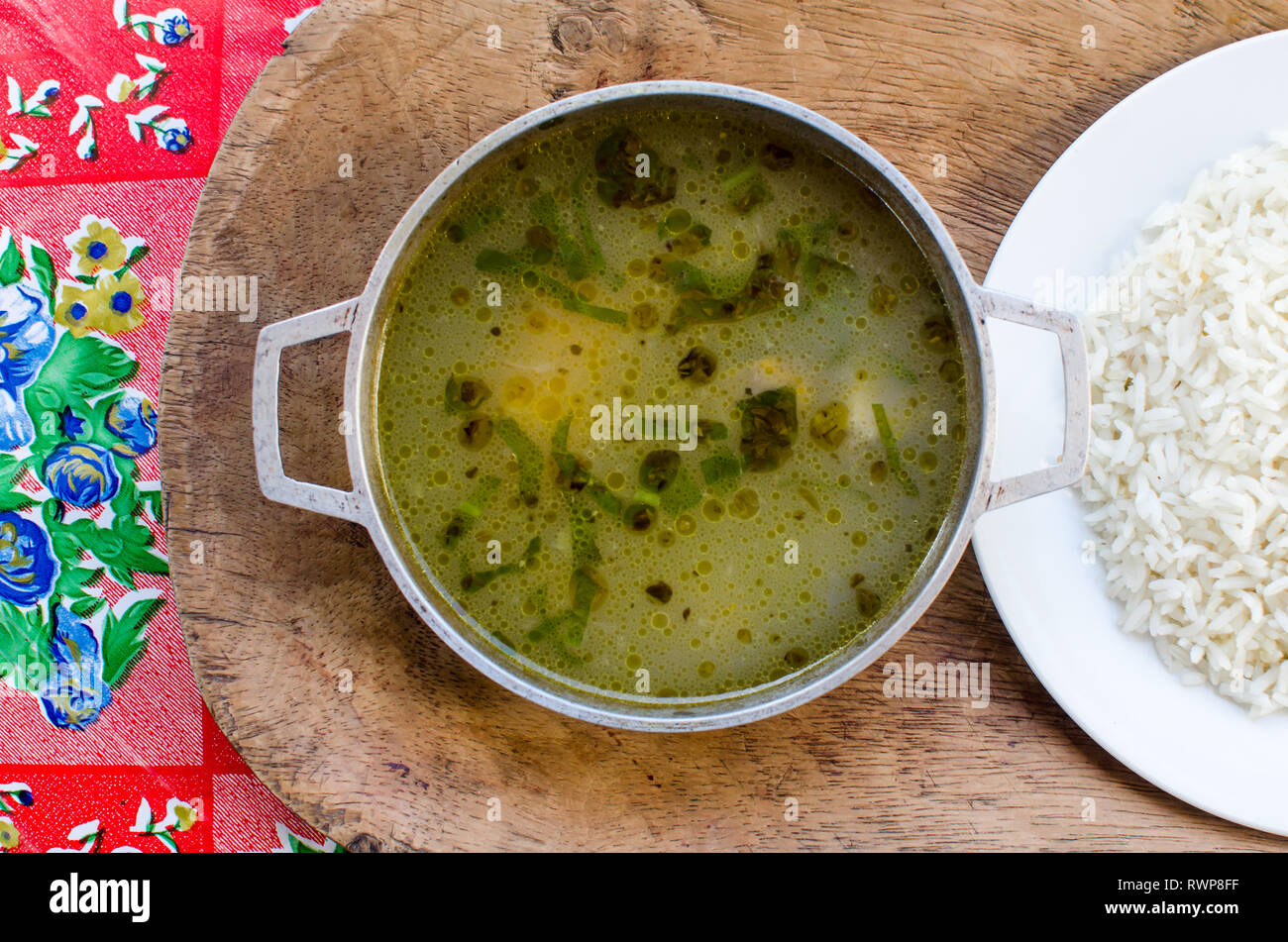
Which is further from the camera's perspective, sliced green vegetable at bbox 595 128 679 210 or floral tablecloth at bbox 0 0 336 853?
floral tablecloth at bbox 0 0 336 853

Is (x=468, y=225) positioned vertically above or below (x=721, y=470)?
above

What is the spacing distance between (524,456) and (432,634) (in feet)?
1.17

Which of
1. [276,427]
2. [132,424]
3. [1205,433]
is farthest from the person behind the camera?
[132,424]

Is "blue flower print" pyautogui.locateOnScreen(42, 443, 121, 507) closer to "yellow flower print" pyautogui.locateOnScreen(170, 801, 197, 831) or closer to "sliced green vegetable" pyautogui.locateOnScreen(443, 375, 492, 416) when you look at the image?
"yellow flower print" pyautogui.locateOnScreen(170, 801, 197, 831)

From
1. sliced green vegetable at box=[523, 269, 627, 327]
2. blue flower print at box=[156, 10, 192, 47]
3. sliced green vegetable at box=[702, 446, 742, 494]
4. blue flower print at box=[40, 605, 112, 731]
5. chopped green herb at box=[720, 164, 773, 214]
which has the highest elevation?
blue flower print at box=[156, 10, 192, 47]

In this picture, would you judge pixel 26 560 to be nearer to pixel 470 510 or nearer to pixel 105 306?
pixel 105 306

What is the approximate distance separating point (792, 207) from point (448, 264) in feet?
1.53

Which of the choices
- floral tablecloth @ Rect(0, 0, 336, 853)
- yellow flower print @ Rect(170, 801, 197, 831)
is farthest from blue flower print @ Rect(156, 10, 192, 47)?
yellow flower print @ Rect(170, 801, 197, 831)

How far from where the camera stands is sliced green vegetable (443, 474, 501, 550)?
43.6 inches

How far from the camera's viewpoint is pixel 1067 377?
1.09 metres

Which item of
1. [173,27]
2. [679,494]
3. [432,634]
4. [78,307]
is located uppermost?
[173,27]

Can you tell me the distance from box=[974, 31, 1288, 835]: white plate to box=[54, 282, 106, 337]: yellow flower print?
5.02ft

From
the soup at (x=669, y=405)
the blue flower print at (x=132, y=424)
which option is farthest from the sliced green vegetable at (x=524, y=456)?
the blue flower print at (x=132, y=424)

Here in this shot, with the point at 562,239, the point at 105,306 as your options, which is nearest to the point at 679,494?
the point at 562,239
